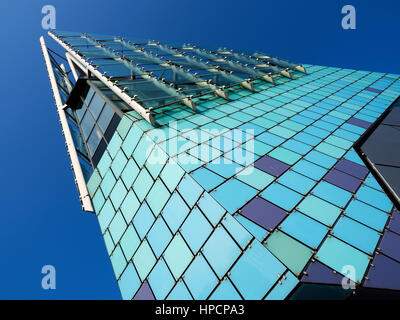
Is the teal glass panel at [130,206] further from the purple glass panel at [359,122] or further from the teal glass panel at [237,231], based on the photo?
the purple glass panel at [359,122]

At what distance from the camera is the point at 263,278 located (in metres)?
7.81

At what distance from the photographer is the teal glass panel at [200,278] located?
8766 millimetres

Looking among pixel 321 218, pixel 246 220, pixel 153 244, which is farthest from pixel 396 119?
pixel 153 244

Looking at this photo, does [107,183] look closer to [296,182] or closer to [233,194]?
[233,194]

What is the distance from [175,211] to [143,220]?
7.04 feet

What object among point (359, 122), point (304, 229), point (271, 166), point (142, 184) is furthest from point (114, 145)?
point (359, 122)

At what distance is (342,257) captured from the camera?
8.27m

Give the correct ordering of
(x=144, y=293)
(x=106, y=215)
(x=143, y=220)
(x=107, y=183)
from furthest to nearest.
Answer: (x=107, y=183) → (x=106, y=215) → (x=143, y=220) → (x=144, y=293)

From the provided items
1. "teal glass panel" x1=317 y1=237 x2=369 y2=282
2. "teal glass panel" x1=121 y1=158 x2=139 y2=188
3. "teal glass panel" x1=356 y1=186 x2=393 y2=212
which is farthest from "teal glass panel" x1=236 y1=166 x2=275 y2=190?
"teal glass panel" x1=121 y1=158 x2=139 y2=188

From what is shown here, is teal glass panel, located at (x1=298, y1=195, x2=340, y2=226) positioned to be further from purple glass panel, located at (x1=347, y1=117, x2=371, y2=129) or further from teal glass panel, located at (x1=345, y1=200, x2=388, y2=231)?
purple glass panel, located at (x1=347, y1=117, x2=371, y2=129)

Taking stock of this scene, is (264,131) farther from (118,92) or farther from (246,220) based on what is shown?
(118,92)

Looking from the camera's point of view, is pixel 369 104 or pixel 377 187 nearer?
pixel 377 187

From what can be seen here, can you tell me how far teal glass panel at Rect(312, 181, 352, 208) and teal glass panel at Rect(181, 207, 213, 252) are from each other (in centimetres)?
504

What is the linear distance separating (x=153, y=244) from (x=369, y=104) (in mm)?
21109
